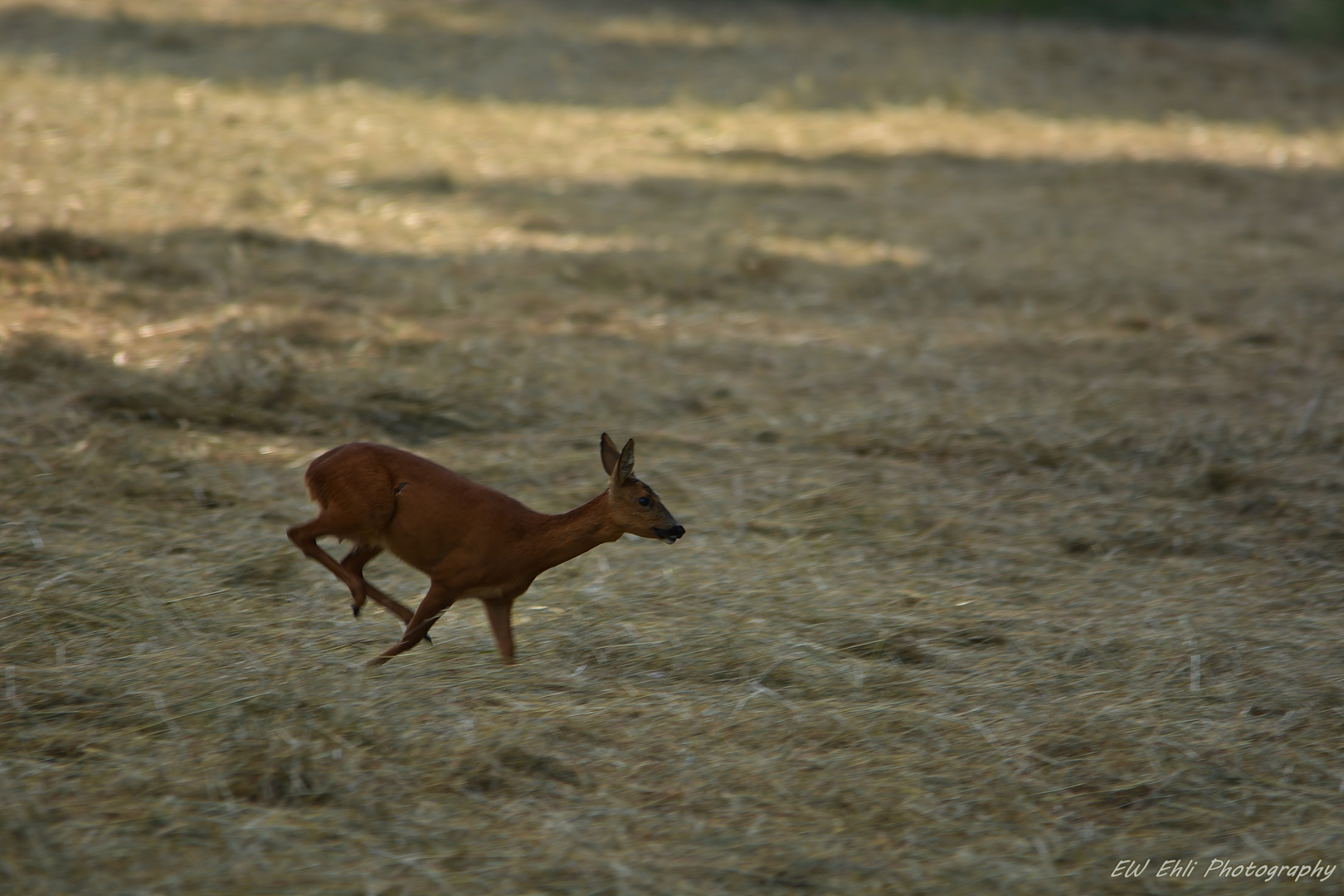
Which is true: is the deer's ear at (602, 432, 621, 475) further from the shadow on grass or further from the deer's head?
the shadow on grass

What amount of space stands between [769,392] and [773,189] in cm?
460

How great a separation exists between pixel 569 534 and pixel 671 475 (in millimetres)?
2058

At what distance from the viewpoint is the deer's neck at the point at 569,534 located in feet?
14.0

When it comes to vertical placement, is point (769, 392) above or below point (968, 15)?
below

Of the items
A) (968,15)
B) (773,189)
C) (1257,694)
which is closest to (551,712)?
(1257,694)

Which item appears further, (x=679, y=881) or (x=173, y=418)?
(x=173, y=418)

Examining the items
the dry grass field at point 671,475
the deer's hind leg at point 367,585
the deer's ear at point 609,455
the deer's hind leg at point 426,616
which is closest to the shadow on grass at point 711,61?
the dry grass field at point 671,475

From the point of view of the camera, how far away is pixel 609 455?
438 centimetres

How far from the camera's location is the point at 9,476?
5.57 metres

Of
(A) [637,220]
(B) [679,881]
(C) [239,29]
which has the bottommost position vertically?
(B) [679,881]

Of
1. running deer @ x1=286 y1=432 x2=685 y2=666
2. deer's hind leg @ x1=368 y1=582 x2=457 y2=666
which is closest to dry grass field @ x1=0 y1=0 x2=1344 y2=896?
deer's hind leg @ x1=368 y1=582 x2=457 y2=666

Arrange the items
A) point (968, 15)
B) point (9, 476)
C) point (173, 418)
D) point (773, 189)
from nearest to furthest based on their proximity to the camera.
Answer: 1. point (9, 476)
2. point (173, 418)
3. point (773, 189)
4. point (968, 15)

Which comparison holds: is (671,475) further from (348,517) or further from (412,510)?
(348,517)

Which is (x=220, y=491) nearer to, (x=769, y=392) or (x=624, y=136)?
(x=769, y=392)
